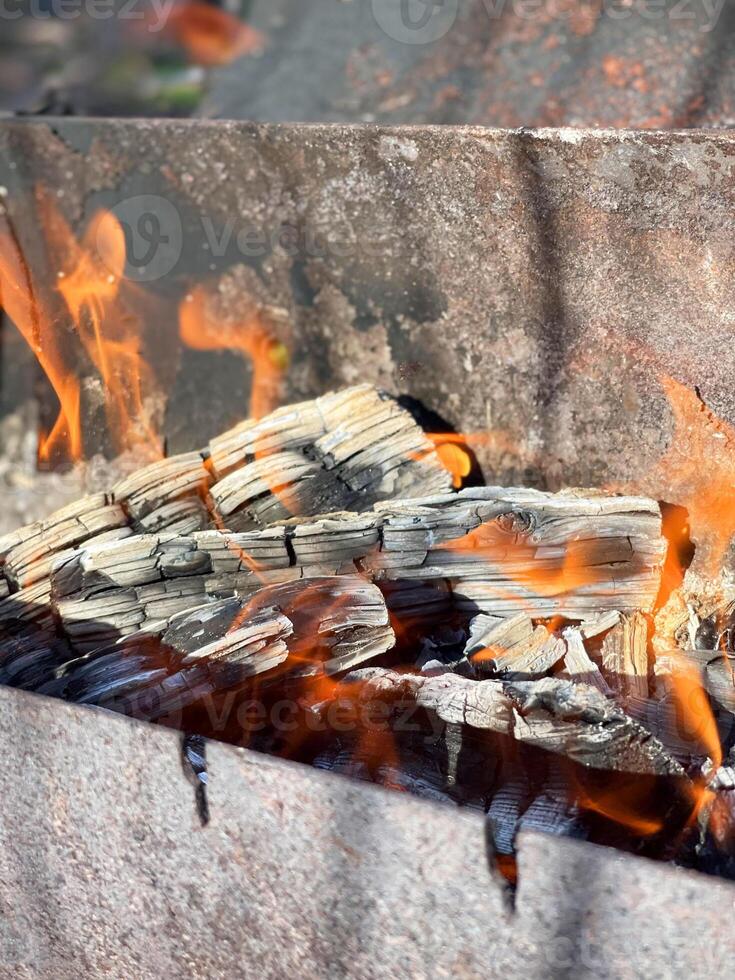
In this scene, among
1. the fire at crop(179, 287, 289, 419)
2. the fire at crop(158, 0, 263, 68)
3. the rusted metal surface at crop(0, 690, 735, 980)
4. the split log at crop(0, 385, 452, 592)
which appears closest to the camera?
the rusted metal surface at crop(0, 690, 735, 980)

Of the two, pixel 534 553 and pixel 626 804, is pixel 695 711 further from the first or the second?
pixel 534 553

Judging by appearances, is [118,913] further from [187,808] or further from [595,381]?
[595,381]

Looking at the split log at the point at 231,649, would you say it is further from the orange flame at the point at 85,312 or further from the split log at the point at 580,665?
the orange flame at the point at 85,312

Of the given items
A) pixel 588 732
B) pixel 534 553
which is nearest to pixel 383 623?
pixel 534 553

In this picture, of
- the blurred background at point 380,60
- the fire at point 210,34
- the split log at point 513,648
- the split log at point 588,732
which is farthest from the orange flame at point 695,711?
the fire at point 210,34

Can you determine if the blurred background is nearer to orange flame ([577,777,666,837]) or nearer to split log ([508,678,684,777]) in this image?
split log ([508,678,684,777])

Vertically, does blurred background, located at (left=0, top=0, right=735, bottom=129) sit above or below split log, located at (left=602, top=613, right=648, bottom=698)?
above

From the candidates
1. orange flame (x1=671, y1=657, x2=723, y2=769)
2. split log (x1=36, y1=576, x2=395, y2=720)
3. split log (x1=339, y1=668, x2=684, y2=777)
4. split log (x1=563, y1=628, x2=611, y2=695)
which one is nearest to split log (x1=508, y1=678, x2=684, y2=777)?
split log (x1=339, y1=668, x2=684, y2=777)
